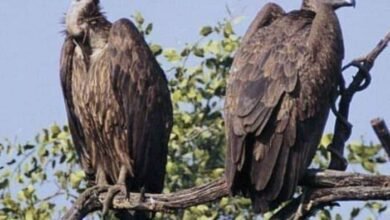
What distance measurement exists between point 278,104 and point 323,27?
67 cm

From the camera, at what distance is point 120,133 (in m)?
10.1

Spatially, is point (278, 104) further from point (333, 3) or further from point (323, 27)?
point (333, 3)

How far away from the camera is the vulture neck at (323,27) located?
9.09 metres

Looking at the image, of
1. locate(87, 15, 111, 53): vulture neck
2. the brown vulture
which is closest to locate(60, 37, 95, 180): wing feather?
the brown vulture

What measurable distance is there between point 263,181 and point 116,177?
5.93ft

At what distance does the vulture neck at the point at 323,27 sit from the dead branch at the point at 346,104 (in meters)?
0.22

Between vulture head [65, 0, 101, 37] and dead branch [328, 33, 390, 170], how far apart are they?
6.40 feet

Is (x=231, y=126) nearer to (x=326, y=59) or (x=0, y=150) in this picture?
(x=326, y=59)

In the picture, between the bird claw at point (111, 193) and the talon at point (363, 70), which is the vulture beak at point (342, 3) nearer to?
the talon at point (363, 70)

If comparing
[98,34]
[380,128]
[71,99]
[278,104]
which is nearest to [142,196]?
[278,104]

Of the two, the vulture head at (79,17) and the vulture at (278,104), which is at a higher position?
the vulture head at (79,17)

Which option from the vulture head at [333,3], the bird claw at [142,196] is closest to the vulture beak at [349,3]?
the vulture head at [333,3]

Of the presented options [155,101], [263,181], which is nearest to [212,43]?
[155,101]

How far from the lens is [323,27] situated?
918 centimetres
